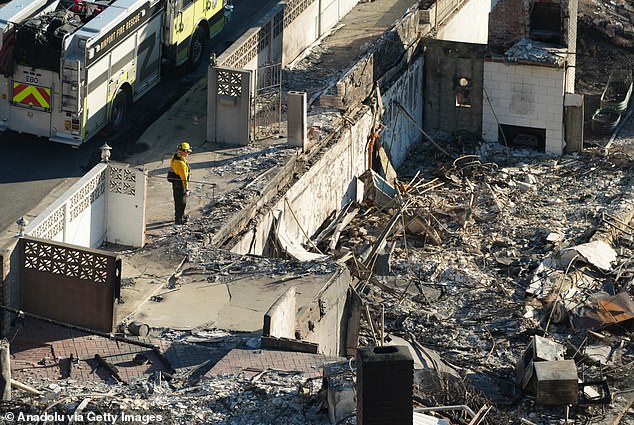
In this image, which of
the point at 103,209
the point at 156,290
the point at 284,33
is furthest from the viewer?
the point at 284,33

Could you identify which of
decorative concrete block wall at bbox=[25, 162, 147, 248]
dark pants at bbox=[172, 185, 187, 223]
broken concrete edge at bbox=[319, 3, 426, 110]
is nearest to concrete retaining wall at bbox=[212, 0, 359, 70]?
broken concrete edge at bbox=[319, 3, 426, 110]

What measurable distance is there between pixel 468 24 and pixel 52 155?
1330cm

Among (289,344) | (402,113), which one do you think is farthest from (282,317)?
(402,113)

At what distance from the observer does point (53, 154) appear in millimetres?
28156

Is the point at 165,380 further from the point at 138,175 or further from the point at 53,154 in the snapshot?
the point at 53,154

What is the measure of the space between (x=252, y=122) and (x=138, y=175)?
5.55 meters

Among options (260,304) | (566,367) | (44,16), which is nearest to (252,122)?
(44,16)

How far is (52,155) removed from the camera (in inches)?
1107

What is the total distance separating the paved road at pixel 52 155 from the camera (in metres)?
26.6

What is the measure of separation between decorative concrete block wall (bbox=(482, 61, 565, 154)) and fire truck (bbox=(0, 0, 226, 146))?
8225 millimetres

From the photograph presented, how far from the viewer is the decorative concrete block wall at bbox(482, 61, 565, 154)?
33.2 m

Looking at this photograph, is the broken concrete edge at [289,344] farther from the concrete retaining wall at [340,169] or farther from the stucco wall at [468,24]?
the stucco wall at [468,24]
